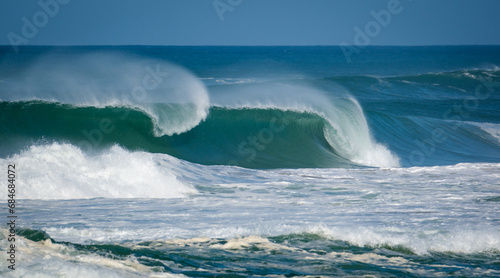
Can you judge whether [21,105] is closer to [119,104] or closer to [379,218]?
[119,104]

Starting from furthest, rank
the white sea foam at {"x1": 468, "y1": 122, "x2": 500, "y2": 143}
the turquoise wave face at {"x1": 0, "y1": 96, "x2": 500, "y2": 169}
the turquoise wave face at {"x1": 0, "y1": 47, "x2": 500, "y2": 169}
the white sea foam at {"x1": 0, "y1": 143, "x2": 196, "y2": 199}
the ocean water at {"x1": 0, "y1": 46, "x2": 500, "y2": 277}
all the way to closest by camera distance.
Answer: the white sea foam at {"x1": 468, "y1": 122, "x2": 500, "y2": 143}, the turquoise wave face at {"x1": 0, "y1": 47, "x2": 500, "y2": 169}, the turquoise wave face at {"x1": 0, "y1": 96, "x2": 500, "y2": 169}, the white sea foam at {"x1": 0, "y1": 143, "x2": 196, "y2": 199}, the ocean water at {"x1": 0, "y1": 46, "x2": 500, "y2": 277}

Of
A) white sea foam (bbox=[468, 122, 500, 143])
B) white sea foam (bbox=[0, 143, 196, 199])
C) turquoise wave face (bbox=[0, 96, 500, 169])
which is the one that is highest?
white sea foam (bbox=[468, 122, 500, 143])

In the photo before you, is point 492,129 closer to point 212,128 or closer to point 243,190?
point 212,128

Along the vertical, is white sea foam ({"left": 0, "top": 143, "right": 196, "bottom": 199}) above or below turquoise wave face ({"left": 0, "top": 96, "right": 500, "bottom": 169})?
below

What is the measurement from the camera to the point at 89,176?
8.50 metres

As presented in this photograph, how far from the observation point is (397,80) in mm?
35562
